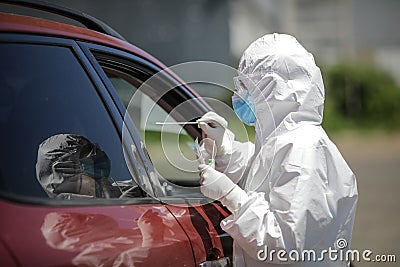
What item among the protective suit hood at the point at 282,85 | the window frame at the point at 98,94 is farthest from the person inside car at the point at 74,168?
the protective suit hood at the point at 282,85

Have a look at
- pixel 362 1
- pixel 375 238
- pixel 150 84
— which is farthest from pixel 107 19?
pixel 362 1

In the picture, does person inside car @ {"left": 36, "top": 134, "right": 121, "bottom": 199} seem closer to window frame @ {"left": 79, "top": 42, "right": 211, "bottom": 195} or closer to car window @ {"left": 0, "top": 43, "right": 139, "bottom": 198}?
car window @ {"left": 0, "top": 43, "right": 139, "bottom": 198}

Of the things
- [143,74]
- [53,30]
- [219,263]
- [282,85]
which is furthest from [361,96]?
[53,30]

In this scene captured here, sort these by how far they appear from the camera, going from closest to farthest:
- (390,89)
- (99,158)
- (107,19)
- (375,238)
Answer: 1. (99,158)
2. (375,238)
3. (107,19)
4. (390,89)

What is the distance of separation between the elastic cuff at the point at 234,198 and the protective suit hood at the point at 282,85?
0.33 meters

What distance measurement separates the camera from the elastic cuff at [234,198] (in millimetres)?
3037

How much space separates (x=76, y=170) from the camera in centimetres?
298

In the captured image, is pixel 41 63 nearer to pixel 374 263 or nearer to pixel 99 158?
pixel 99 158

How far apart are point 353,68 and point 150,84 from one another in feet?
77.9

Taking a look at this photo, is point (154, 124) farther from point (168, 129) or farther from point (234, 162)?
point (234, 162)

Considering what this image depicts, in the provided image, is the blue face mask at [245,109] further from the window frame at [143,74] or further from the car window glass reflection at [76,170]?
the car window glass reflection at [76,170]

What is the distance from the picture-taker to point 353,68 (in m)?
26.7

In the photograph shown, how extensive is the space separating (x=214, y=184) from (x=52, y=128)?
690 millimetres

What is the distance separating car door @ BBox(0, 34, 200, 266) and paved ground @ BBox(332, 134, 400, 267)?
5.38 meters
